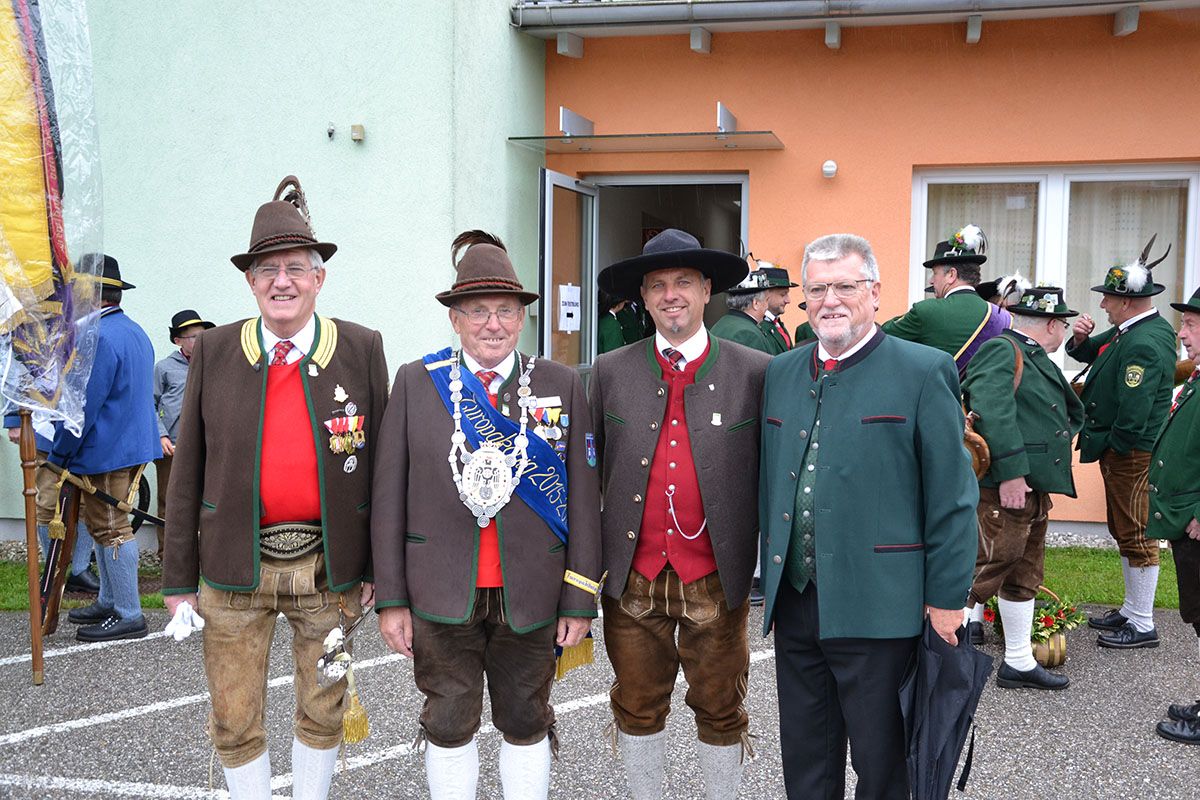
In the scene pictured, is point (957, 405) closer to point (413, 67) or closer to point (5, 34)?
point (5, 34)

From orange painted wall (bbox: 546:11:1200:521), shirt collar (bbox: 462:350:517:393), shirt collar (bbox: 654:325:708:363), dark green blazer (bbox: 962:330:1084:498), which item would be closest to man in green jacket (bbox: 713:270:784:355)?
dark green blazer (bbox: 962:330:1084:498)

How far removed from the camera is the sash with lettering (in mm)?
3086

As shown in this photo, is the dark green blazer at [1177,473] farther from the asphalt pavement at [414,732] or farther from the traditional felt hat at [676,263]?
the traditional felt hat at [676,263]

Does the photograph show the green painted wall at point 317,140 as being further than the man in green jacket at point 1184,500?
Yes

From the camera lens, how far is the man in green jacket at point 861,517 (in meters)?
2.84

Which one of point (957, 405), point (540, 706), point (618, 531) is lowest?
point (540, 706)

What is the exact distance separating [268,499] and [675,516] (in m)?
1.31

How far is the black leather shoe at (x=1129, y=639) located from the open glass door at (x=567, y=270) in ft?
15.1

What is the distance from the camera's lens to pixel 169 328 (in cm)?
813

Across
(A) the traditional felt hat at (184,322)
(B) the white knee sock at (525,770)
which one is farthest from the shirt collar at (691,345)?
(A) the traditional felt hat at (184,322)

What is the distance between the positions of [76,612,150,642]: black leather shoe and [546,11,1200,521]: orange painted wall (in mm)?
5034

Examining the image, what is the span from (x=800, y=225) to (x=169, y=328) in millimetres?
5304

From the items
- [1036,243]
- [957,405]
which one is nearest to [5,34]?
[957,405]

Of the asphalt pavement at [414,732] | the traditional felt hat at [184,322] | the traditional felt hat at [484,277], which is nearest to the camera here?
the traditional felt hat at [484,277]
